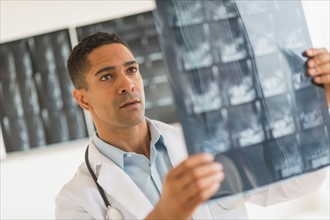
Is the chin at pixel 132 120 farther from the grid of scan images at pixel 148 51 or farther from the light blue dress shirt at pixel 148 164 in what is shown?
the grid of scan images at pixel 148 51

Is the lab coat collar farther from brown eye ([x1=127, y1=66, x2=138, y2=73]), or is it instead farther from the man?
brown eye ([x1=127, y1=66, x2=138, y2=73])

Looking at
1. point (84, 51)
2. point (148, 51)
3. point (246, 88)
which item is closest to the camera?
point (246, 88)

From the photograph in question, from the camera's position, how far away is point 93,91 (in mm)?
1096

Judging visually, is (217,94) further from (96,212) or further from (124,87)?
(96,212)

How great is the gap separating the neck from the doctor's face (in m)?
0.02

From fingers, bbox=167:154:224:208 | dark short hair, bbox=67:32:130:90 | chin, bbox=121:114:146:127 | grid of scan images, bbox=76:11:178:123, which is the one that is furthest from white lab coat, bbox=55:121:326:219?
grid of scan images, bbox=76:11:178:123

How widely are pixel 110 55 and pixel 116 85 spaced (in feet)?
0.26

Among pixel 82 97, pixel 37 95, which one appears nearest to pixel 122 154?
pixel 82 97

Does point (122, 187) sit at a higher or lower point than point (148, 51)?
lower

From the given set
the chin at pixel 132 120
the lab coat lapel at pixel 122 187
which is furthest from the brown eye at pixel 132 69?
the lab coat lapel at pixel 122 187

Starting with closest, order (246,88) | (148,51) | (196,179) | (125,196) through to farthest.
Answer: (196,179), (246,88), (125,196), (148,51)

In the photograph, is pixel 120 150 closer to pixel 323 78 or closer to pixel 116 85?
pixel 116 85

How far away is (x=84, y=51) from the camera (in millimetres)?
1092

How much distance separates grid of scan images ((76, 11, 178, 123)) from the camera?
7.61ft
